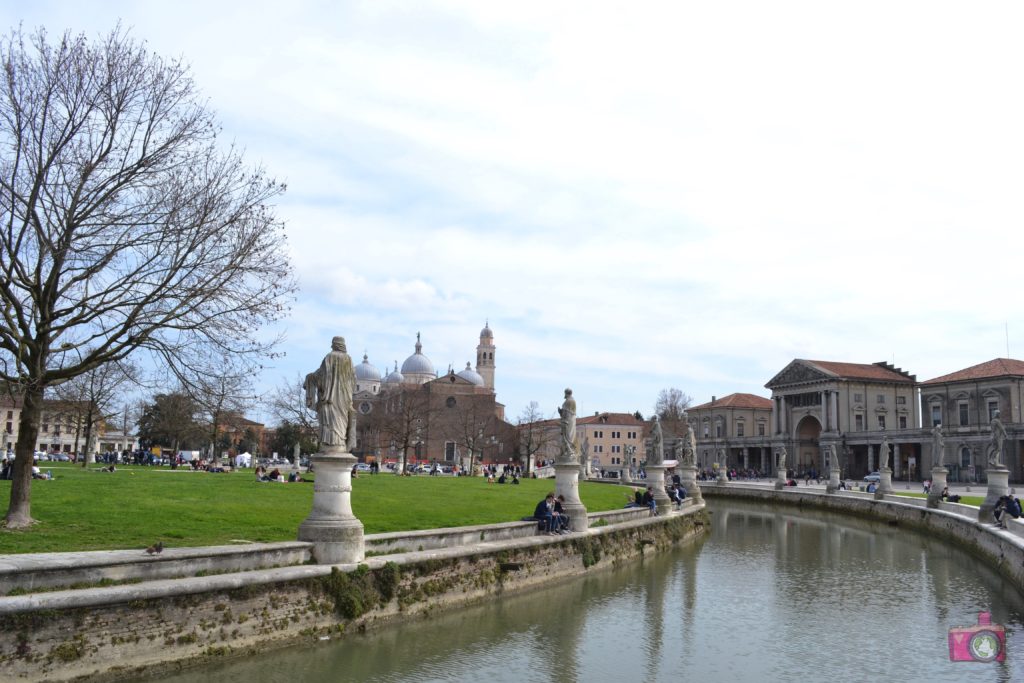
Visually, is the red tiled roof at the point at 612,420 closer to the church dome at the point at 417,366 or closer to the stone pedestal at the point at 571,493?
the church dome at the point at 417,366

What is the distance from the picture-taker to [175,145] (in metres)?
17.5

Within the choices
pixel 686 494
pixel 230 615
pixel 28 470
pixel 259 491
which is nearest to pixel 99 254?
pixel 28 470

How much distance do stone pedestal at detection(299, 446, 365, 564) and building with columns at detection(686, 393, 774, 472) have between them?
98450 millimetres

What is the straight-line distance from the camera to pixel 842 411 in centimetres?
9538

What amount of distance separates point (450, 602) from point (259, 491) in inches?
469

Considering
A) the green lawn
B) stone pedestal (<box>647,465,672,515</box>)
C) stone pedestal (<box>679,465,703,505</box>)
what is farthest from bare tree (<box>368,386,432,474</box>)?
the green lawn

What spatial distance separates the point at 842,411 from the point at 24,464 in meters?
92.7

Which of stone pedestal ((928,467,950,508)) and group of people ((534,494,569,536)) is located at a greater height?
stone pedestal ((928,467,950,508))

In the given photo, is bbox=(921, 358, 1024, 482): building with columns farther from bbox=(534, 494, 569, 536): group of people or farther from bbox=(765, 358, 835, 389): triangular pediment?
bbox=(534, 494, 569, 536): group of people

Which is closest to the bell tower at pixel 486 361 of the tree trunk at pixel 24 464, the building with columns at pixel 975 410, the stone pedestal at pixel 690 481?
the building with columns at pixel 975 410

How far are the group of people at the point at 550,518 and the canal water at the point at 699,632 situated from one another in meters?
1.40

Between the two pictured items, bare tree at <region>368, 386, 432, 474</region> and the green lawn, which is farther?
bare tree at <region>368, 386, 432, 474</region>

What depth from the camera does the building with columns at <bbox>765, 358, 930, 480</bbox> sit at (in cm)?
9206

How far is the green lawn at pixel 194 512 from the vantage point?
47.8ft
